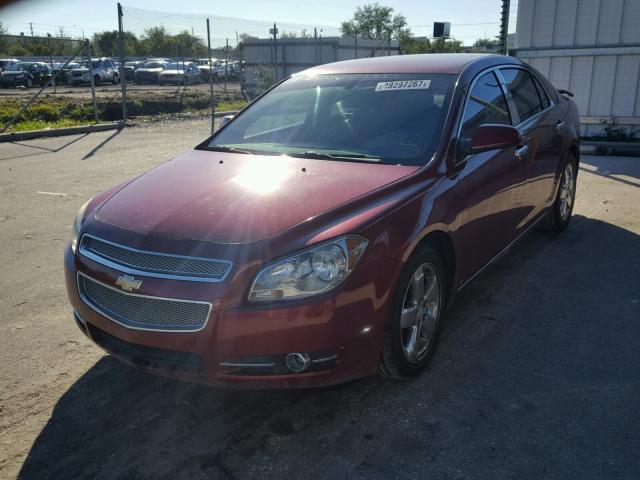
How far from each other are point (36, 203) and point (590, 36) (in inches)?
387

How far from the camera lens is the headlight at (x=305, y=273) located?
2.61 meters

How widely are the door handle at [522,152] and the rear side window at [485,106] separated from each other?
0.22 m

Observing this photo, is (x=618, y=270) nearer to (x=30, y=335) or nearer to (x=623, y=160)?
(x=30, y=335)

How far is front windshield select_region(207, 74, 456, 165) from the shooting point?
3637 mm

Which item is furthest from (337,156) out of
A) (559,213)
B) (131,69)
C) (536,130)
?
(131,69)

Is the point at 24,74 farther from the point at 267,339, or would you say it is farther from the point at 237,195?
the point at 267,339

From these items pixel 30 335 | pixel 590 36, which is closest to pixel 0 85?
pixel 590 36

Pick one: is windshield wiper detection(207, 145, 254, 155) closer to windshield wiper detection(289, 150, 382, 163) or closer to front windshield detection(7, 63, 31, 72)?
windshield wiper detection(289, 150, 382, 163)

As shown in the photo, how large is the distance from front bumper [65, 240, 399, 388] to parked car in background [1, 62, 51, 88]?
2919cm

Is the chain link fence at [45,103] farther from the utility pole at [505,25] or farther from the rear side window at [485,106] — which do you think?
the rear side window at [485,106]

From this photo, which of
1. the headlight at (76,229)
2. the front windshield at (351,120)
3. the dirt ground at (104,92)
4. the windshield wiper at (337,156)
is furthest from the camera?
the dirt ground at (104,92)

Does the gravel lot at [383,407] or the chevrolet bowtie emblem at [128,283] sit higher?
the chevrolet bowtie emblem at [128,283]

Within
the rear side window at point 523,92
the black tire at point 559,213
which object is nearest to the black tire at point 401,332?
the rear side window at point 523,92

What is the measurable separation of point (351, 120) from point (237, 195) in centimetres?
116
